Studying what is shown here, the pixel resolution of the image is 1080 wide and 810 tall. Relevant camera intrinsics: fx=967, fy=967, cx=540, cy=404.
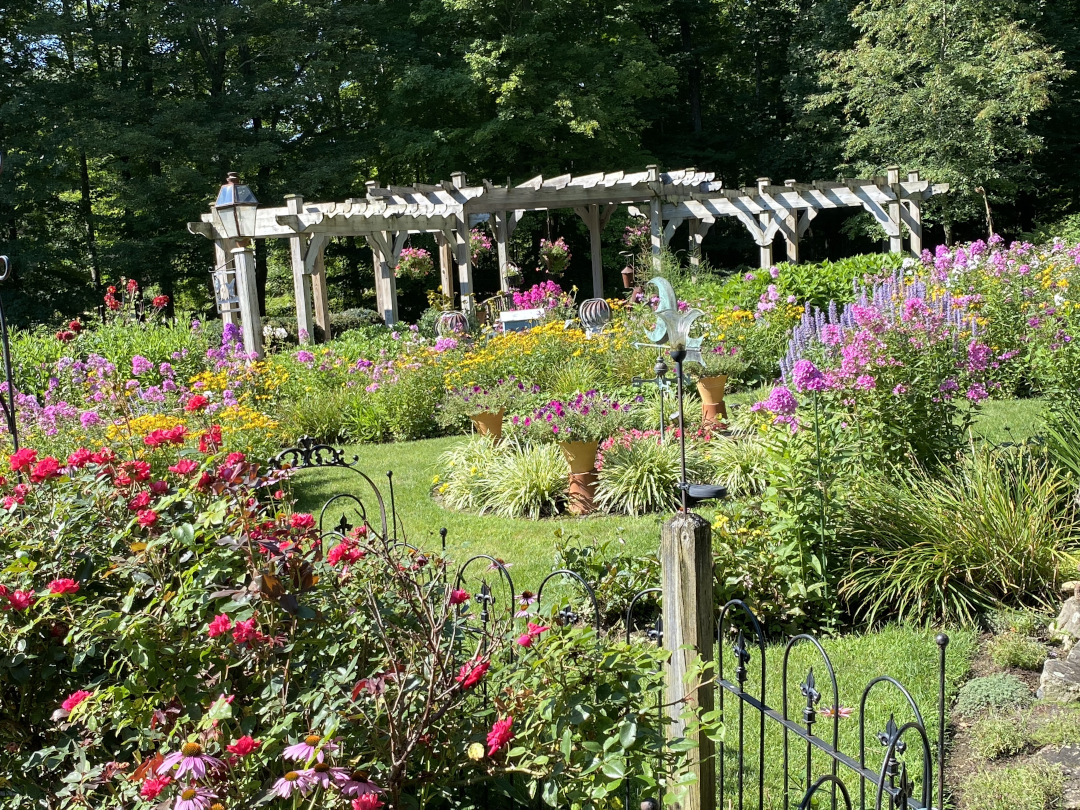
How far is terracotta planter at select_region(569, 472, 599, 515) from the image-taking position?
618 centimetres

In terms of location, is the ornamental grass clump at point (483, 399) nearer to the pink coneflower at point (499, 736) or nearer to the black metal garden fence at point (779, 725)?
the black metal garden fence at point (779, 725)

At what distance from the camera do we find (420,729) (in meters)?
1.97

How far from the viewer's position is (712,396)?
25.7ft

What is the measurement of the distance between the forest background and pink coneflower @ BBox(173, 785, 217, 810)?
18.2 metres

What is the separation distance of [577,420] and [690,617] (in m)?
4.08

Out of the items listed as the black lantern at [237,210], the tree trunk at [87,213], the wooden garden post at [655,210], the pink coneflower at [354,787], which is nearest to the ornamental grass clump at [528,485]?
the pink coneflower at [354,787]

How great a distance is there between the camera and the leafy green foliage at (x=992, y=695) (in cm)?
332

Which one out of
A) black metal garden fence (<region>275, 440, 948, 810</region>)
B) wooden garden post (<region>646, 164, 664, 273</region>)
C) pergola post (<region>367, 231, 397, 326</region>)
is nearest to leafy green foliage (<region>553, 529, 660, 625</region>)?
black metal garden fence (<region>275, 440, 948, 810</region>)

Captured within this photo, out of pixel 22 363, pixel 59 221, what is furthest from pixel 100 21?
pixel 22 363

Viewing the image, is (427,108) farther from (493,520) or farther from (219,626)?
(219,626)

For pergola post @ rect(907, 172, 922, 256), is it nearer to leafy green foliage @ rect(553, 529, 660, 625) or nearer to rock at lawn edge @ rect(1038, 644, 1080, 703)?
leafy green foliage @ rect(553, 529, 660, 625)

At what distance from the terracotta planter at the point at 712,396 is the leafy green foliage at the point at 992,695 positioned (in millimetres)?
4294

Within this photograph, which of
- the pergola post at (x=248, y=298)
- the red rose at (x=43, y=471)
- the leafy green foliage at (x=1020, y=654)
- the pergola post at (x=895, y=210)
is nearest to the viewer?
the red rose at (x=43, y=471)

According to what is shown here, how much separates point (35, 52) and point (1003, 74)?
19.5 meters
